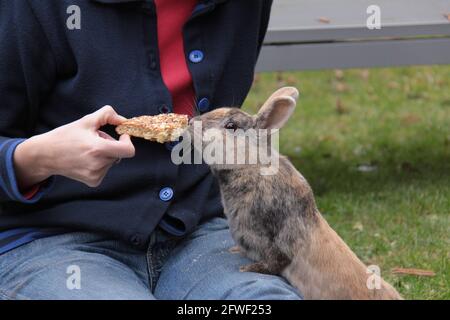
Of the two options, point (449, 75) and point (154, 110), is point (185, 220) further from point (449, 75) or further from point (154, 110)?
point (449, 75)

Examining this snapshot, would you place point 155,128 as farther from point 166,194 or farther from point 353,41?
point 353,41

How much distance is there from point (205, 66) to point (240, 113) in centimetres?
19

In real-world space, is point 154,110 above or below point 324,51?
above

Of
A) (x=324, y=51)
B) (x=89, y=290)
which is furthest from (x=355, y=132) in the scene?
(x=89, y=290)

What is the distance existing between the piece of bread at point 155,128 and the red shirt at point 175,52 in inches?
6.9

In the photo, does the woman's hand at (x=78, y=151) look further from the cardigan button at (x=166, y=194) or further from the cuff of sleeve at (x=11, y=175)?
the cardigan button at (x=166, y=194)

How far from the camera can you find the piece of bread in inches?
78.1

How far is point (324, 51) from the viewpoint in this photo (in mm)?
4281

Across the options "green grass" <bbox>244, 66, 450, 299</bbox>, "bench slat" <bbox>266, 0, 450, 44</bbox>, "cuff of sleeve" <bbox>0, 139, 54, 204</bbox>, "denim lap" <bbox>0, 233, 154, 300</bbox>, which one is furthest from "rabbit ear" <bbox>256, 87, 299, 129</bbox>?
"bench slat" <bbox>266, 0, 450, 44</bbox>

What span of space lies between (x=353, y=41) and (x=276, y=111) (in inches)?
96.1

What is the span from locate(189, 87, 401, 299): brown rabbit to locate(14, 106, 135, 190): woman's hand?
0.25 meters

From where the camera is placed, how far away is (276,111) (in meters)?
2.06

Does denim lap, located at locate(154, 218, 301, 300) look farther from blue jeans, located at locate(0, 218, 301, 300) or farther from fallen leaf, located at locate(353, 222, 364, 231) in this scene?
fallen leaf, located at locate(353, 222, 364, 231)

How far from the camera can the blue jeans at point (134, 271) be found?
1902 millimetres
